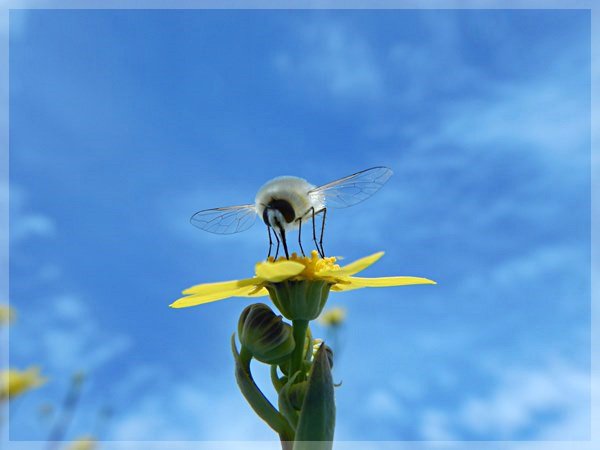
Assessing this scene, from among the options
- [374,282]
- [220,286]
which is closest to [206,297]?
[220,286]

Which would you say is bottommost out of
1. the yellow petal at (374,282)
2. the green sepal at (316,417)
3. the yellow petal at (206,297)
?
the green sepal at (316,417)

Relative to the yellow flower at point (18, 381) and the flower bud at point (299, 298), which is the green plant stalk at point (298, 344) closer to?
the flower bud at point (299, 298)

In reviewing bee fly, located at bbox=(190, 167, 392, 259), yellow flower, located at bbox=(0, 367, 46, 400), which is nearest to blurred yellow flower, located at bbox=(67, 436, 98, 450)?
yellow flower, located at bbox=(0, 367, 46, 400)

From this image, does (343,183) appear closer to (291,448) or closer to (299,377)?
(299,377)

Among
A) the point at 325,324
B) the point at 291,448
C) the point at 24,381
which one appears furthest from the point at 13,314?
the point at 291,448

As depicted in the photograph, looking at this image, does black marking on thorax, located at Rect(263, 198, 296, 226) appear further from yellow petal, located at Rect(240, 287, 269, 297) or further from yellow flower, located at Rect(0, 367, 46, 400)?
yellow flower, located at Rect(0, 367, 46, 400)

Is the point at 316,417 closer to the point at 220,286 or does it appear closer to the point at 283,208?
the point at 220,286

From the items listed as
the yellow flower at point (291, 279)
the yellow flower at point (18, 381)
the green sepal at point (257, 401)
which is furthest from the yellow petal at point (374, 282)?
the yellow flower at point (18, 381)

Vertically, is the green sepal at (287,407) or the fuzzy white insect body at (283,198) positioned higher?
the fuzzy white insect body at (283,198)
